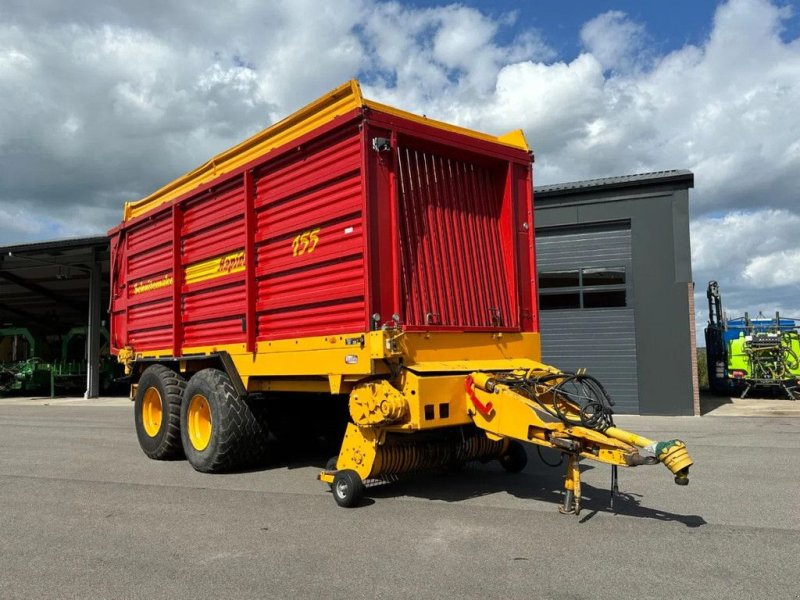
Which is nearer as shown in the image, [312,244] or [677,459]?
[677,459]

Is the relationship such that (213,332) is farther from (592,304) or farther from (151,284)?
(592,304)

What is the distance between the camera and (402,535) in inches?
186

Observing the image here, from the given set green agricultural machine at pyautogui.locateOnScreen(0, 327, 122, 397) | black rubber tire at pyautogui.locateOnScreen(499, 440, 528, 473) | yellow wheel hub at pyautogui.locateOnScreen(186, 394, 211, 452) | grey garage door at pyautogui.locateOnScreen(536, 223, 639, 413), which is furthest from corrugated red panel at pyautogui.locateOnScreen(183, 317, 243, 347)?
green agricultural machine at pyautogui.locateOnScreen(0, 327, 122, 397)

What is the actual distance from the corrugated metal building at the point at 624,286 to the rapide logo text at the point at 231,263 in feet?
31.5

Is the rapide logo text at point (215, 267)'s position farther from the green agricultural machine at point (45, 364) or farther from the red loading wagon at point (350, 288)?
the green agricultural machine at point (45, 364)

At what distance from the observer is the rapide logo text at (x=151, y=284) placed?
8.62 m

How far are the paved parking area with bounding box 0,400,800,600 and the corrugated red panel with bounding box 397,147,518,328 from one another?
67.6 inches

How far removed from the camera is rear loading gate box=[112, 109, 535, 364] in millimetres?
5621

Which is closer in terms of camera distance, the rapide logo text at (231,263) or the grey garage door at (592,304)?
the rapide logo text at (231,263)

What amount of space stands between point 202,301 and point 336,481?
3254 millimetres

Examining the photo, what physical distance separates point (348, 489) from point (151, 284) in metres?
5.08

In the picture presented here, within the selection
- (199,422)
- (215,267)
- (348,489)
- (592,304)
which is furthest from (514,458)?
(592,304)

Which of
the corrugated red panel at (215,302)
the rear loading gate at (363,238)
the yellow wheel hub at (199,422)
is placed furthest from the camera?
the yellow wheel hub at (199,422)

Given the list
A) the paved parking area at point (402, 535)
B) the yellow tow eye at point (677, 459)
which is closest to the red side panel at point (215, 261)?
the paved parking area at point (402, 535)
